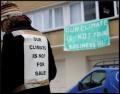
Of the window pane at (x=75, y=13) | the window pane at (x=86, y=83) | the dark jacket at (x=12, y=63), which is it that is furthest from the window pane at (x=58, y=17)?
the dark jacket at (x=12, y=63)

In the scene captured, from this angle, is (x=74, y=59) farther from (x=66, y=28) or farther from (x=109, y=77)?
(x=109, y=77)

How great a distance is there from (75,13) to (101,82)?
1087 cm

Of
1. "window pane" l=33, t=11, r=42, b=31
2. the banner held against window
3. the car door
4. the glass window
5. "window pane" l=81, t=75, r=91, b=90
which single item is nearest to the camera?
the car door

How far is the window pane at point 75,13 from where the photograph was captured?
21.6 metres

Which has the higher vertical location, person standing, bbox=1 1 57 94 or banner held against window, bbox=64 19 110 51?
banner held against window, bbox=64 19 110 51

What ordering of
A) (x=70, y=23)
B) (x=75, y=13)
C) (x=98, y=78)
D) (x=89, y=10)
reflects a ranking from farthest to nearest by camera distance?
(x=75, y=13)
(x=70, y=23)
(x=89, y=10)
(x=98, y=78)

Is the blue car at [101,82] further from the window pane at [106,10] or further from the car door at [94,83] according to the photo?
the window pane at [106,10]

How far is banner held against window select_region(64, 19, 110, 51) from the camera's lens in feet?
62.2

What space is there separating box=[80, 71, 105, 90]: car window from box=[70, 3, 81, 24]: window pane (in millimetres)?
9786

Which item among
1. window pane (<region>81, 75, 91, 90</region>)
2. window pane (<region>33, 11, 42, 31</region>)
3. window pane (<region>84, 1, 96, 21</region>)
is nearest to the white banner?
window pane (<region>81, 75, 91, 90</region>)

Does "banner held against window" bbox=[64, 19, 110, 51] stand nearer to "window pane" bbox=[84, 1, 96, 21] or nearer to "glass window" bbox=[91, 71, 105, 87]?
"window pane" bbox=[84, 1, 96, 21]

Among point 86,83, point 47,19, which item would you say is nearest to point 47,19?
point 47,19

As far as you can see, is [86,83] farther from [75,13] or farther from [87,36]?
[75,13]

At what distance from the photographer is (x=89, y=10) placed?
21000 millimetres
